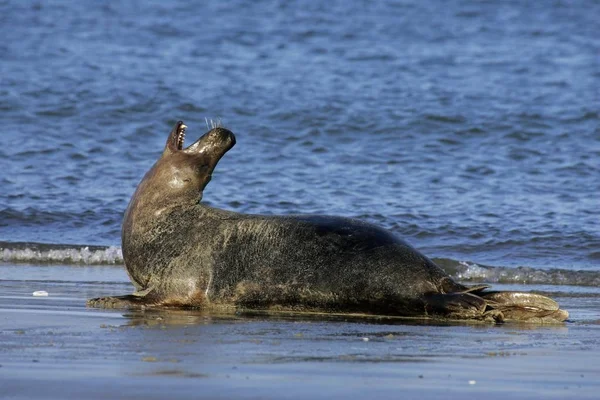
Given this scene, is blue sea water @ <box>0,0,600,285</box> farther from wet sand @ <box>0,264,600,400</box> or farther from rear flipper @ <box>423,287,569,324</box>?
wet sand @ <box>0,264,600,400</box>

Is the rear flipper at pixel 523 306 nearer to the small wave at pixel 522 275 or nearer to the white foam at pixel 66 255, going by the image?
Result: the small wave at pixel 522 275

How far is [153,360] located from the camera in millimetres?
4688

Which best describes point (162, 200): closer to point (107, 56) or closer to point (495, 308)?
point (495, 308)

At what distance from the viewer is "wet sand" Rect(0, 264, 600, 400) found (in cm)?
412

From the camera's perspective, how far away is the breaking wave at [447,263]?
9.18 metres

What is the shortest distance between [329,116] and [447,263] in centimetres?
843

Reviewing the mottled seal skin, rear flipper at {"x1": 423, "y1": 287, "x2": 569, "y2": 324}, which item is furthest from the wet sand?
the mottled seal skin

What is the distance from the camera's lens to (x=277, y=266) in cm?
695

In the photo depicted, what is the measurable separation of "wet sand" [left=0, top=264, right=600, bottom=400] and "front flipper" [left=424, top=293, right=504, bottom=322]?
0.14m

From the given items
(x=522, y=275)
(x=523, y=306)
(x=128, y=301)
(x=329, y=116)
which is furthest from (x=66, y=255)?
(x=329, y=116)

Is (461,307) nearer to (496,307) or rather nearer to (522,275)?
(496,307)

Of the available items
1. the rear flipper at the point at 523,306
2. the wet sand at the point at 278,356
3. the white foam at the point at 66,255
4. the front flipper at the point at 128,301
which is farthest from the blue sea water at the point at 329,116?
the wet sand at the point at 278,356

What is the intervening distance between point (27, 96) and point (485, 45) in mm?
10258

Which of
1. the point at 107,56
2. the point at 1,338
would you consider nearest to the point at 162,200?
the point at 1,338
